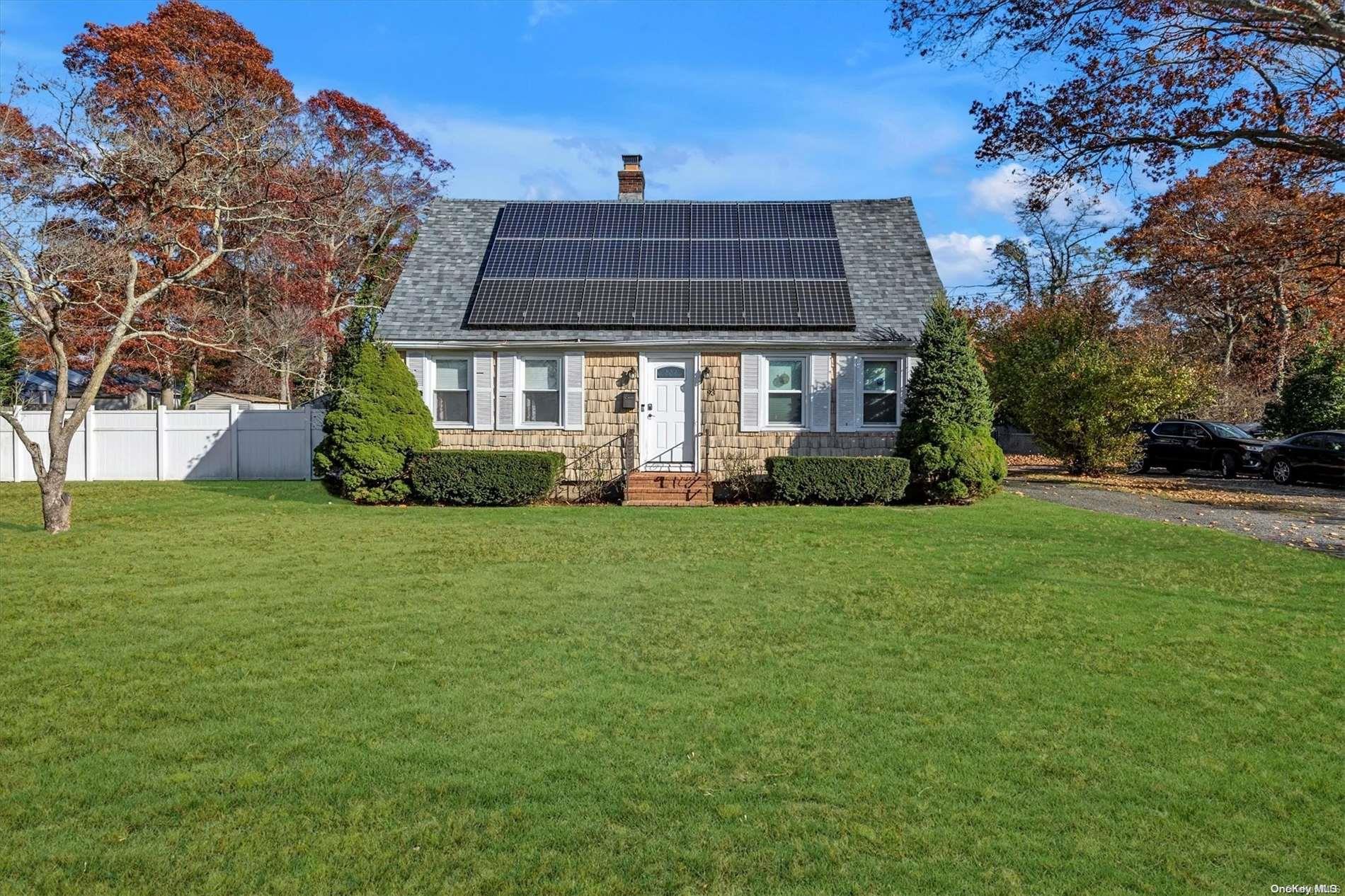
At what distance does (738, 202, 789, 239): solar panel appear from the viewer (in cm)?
2006

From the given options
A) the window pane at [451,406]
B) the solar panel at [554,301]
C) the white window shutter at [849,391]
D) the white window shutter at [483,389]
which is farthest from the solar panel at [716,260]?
the window pane at [451,406]

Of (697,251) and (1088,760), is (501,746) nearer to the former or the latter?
(1088,760)

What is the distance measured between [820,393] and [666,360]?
10.2 feet

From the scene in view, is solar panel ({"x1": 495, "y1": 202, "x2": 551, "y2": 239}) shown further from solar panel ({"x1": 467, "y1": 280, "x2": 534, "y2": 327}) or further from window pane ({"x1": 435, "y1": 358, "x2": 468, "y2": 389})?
window pane ({"x1": 435, "y1": 358, "x2": 468, "y2": 389})

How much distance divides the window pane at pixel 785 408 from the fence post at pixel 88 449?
15.4 m

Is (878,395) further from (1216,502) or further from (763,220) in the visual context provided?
(1216,502)

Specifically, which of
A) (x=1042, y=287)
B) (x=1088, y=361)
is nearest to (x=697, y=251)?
(x=1088, y=361)

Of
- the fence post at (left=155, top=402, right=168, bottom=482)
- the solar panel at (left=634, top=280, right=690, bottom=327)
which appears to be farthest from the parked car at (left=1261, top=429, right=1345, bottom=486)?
the fence post at (left=155, top=402, right=168, bottom=482)

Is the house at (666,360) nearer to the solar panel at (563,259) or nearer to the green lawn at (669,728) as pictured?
the solar panel at (563,259)

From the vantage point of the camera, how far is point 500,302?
18297 mm

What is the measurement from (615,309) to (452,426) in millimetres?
4060

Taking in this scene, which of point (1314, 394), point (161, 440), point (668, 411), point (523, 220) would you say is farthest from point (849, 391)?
point (1314, 394)

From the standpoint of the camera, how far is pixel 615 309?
18047 millimetres

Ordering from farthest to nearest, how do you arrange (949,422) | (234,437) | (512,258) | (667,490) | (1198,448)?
(1198,448), (234,437), (512,258), (667,490), (949,422)
